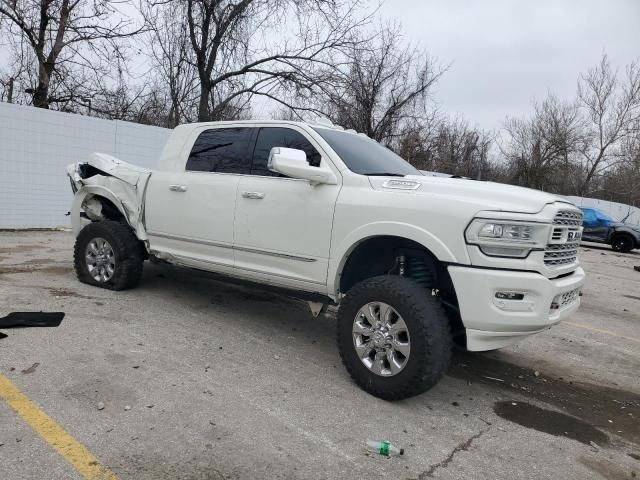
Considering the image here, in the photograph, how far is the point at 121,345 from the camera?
14.1ft

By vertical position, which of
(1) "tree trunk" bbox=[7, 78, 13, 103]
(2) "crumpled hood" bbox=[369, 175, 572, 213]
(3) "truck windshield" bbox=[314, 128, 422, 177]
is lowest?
(2) "crumpled hood" bbox=[369, 175, 572, 213]

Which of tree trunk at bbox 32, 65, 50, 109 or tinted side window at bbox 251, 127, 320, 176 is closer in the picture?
tinted side window at bbox 251, 127, 320, 176

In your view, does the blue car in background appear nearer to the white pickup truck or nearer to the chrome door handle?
the white pickup truck

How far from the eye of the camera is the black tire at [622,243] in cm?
2023

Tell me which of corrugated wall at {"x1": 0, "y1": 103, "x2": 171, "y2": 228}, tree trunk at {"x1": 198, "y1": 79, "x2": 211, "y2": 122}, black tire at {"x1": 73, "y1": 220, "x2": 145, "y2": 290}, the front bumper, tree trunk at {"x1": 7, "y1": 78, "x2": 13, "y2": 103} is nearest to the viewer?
the front bumper

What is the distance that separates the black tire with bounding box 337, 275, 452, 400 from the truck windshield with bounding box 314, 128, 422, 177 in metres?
1.08

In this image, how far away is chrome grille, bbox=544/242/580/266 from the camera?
3512 millimetres

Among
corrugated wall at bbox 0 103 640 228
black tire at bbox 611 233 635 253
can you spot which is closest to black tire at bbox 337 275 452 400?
corrugated wall at bbox 0 103 640 228

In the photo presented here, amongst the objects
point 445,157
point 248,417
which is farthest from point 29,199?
point 445,157

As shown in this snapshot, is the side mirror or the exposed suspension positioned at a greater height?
the side mirror

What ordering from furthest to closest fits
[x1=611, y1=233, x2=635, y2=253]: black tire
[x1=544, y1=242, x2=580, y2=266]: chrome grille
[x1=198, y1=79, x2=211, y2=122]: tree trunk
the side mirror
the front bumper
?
[x1=611, y1=233, x2=635, y2=253]: black tire, [x1=198, y1=79, x2=211, y2=122]: tree trunk, the side mirror, [x1=544, y1=242, x2=580, y2=266]: chrome grille, the front bumper

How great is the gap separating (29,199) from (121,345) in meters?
8.45

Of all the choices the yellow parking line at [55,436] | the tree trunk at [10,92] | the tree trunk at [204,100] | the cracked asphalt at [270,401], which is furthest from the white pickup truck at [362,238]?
the tree trunk at [10,92]

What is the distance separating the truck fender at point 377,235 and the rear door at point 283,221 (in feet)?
0.30
